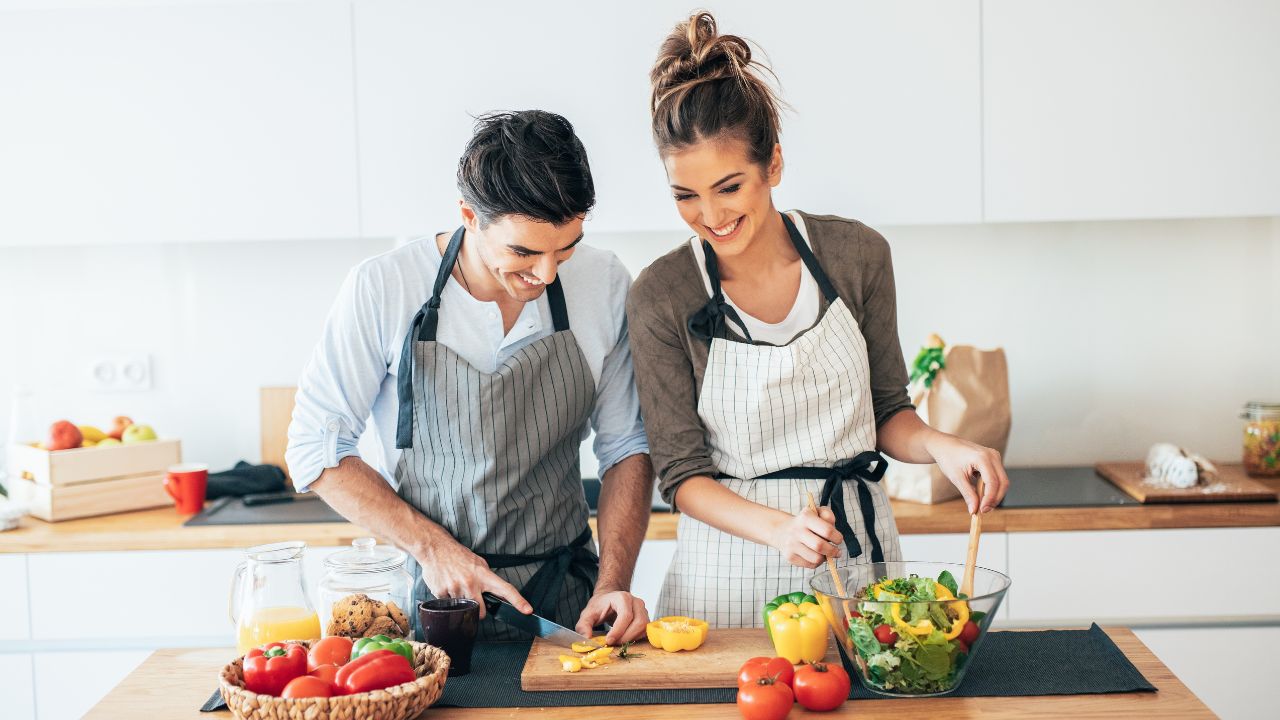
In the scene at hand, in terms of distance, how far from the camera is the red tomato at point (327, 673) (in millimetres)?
1252

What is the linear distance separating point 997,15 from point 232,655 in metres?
2.09

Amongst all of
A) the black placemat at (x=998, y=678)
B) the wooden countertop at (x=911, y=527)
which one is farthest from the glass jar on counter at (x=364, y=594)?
the wooden countertop at (x=911, y=527)

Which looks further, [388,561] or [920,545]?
[920,545]

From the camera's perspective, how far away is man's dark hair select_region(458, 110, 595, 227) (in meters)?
1.51

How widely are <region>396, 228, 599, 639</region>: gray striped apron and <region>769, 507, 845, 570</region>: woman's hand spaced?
0.41 m

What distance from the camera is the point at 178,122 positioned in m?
2.65

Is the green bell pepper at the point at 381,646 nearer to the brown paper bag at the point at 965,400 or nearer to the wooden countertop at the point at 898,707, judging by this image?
the wooden countertop at the point at 898,707

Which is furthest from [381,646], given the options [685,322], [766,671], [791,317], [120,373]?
[120,373]

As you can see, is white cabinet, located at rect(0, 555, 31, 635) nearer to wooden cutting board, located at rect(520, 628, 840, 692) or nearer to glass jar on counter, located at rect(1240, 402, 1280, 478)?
wooden cutting board, located at rect(520, 628, 840, 692)

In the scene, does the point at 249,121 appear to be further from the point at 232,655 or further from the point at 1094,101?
the point at 1094,101

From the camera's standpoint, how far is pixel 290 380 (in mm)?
3092

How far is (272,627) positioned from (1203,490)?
2064mm

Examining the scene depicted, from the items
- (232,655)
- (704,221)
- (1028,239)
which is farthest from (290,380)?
(1028,239)

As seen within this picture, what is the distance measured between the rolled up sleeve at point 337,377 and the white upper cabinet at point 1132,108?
5.16 ft
